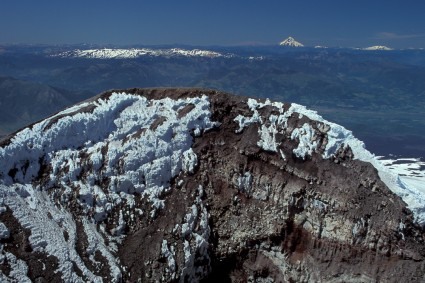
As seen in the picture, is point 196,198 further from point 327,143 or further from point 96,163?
point 327,143

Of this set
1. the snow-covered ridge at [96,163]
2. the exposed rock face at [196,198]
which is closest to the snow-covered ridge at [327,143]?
the exposed rock face at [196,198]

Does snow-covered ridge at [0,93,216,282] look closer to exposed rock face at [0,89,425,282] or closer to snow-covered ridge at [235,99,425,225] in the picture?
exposed rock face at [0,89,425,282]

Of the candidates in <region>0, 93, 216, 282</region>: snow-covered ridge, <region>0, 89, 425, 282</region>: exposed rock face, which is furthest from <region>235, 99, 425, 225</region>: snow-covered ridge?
<region>0, 93, 216, 282</region>: snow-covered ridge

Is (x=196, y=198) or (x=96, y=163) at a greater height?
(x=96, y=163)

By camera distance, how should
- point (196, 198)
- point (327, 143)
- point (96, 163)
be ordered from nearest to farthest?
point (96, 163) → point (327, 143) → point (196, 198)

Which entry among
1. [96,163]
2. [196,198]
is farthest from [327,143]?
[96,163]

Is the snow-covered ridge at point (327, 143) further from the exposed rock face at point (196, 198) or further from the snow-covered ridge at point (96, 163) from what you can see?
the snow-covered ridge at point (96, 163)

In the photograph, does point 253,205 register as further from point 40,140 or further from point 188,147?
point 40,140
